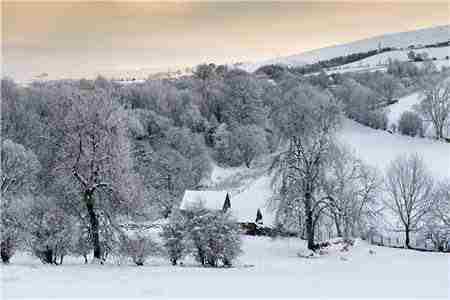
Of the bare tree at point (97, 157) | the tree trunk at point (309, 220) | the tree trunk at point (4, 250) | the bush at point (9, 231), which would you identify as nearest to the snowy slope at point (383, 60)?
the tree trunk at point (309, 220)

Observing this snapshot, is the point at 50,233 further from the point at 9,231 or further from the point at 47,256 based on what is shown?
the point at 9,231

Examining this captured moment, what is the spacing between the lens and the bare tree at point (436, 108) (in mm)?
77438

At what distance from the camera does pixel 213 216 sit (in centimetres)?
2336

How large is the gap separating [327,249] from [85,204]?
14221 mm

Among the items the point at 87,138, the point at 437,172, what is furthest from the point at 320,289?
the point at 437,172

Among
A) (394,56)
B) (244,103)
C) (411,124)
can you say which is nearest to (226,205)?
(411,124)

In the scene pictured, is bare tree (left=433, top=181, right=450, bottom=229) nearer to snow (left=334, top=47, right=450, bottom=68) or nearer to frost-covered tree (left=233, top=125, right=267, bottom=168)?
frost-covered tree (left=233, top=125, right=267, bottom=168)

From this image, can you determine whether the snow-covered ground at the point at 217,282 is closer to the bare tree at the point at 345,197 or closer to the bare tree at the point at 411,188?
the bare tree at the point at 345,197

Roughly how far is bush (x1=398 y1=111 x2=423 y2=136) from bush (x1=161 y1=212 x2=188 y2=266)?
65013mm

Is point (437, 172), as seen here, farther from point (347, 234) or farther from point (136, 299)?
point (136, 299)

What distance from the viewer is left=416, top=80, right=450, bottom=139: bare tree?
254 feet

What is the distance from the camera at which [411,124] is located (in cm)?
7969

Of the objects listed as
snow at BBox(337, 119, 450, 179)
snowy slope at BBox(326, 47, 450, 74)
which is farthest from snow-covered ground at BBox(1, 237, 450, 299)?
snowy slope at BBox(326, 47, 450, 74)

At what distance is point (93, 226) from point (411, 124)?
68.3m
